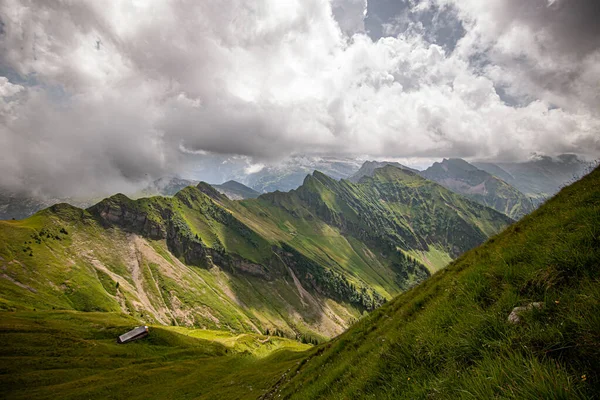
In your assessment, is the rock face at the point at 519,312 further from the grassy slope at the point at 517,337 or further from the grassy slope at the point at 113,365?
the grassy slope at the point at 113,365

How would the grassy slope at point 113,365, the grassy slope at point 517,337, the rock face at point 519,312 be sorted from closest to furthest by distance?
the grassy slope at point 517,337, the rock face at point 519,312, the grassy slope at point 113,365

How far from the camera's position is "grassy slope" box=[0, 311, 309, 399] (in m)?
55.4

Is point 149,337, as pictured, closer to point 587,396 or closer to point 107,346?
point 107,346

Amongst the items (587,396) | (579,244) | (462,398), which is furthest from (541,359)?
(579,244)

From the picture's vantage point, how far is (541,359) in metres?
3.54

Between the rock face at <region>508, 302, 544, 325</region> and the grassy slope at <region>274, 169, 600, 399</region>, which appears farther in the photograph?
the rock face at <region>508, 302, 544, 325</region>

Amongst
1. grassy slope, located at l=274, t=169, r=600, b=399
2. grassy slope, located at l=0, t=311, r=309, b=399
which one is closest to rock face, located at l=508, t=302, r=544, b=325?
grassy slope, located at l=274, t=169, r=600, b=399

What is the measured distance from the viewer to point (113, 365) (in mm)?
81062

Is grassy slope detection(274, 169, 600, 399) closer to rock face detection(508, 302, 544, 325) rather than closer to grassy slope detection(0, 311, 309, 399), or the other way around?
rock face detection(508, 302, 544, 325)

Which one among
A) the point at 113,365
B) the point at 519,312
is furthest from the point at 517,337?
the point at 113,365

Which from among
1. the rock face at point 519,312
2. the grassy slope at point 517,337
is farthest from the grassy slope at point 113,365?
the rock face at point 519,312

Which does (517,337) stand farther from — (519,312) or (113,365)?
(113,365)

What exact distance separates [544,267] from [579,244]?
796 mm

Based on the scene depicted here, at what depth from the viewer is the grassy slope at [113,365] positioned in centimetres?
5541
